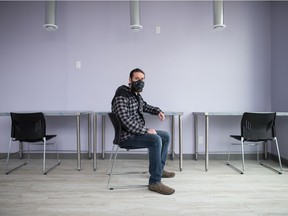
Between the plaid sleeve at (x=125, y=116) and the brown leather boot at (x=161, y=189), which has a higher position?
the plaid sleeve at (x=125, y=116)

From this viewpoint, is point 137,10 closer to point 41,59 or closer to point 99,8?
point 99,8

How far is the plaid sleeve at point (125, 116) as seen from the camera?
1982 millimetres

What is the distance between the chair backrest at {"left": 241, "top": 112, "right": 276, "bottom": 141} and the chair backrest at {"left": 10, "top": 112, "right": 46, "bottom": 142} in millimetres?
2458

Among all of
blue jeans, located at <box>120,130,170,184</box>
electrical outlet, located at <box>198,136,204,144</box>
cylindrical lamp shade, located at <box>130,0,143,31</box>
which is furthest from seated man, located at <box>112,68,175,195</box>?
electrical outlet, located at <box>198,136,204,144</box>

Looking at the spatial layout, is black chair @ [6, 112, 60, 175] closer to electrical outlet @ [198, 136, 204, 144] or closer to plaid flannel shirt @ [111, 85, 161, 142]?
plaid flannel shirt @ [111, 85, 161, 142]

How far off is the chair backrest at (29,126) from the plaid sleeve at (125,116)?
114cm

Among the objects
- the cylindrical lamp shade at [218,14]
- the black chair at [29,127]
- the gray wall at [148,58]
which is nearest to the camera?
the black chair at [29,127]

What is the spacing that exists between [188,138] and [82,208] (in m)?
2.15

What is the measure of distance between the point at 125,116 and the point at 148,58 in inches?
66.7

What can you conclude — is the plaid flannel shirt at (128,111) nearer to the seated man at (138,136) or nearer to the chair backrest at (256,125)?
the seated man at (138,136)

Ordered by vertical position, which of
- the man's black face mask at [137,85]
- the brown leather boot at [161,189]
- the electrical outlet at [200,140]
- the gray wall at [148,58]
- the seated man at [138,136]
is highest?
the gray wall at [148,58]

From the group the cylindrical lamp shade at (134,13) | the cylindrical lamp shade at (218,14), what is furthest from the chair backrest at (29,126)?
the cylindrical lamp shade at (218,14)

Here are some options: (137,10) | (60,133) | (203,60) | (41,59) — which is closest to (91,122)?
(60,133)

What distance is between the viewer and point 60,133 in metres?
3.45
